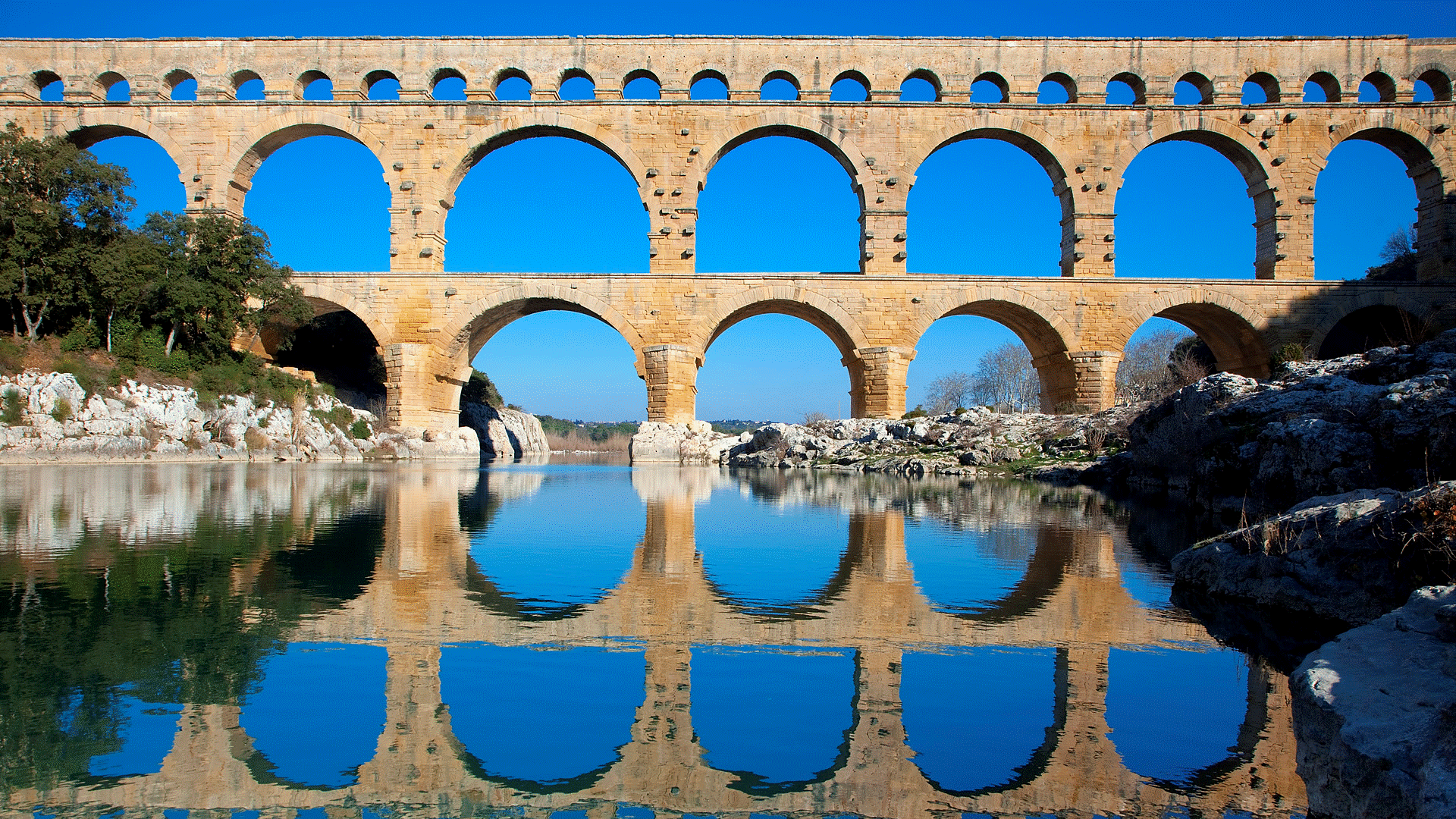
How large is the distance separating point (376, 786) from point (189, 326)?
68.4ft

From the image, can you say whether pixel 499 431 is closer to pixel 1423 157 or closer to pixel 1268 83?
pixel 1268 83

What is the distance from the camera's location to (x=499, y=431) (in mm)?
30406

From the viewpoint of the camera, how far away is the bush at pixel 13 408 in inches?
595

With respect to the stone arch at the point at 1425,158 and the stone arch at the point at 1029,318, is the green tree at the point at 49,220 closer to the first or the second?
the stone arch at the point at 1029,318

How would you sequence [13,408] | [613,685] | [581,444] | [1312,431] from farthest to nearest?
[581,444] → [13,408] → [1312,431] → [613,685]

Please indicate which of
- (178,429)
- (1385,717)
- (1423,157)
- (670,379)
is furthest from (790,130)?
(1385,717)

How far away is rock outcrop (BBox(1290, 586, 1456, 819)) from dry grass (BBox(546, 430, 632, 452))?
4659 centimetres

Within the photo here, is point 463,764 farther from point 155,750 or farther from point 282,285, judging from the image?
point 282,285

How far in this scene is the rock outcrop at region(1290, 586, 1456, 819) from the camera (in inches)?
56.1

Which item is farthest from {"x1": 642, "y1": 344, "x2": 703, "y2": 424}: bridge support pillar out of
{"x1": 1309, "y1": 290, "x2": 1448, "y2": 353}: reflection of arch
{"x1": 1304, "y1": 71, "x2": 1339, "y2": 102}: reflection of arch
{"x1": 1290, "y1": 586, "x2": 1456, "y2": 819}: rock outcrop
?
{"x1": 1290, "y1": 586, "x2": 1456, "y2": 819}: rock outcrop

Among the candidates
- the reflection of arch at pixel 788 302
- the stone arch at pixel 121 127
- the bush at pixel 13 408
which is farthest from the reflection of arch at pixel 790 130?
the bush at pixel 13 408

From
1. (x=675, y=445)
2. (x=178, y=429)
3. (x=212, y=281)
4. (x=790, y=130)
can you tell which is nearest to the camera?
(x=178, y=429)

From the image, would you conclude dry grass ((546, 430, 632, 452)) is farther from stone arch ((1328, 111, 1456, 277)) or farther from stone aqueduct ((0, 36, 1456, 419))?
stone arch ((1328, 111, 1456, 277))

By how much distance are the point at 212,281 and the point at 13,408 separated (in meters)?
4.56
